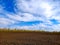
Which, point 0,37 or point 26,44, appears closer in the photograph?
point 26,44

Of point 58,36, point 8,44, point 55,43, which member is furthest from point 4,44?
point 58,36

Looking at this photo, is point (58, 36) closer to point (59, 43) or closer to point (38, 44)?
point (59, 43)

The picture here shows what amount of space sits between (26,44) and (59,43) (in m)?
1.28

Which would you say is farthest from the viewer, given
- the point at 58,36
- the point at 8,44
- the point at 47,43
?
the point at 58,36

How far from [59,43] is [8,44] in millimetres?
1885

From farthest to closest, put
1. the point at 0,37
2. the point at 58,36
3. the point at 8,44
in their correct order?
the point at 58,36 → the point at 0,37 → the point at 8,44

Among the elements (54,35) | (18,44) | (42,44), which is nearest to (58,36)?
(54,35)

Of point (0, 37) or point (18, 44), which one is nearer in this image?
point (18, 44)

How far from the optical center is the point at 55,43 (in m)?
6.05

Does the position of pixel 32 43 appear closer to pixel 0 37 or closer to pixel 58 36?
pixel 0 37

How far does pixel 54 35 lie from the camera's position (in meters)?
7.94

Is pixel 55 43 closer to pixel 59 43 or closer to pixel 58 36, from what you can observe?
pixel 59 43

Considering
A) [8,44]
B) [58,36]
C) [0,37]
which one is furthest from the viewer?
[58,36]

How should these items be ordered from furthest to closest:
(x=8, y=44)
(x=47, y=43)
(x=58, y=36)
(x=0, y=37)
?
(x=58, y=36)
(x=0, y=37)
(x=47, y=43)
(x=8, y=44)
